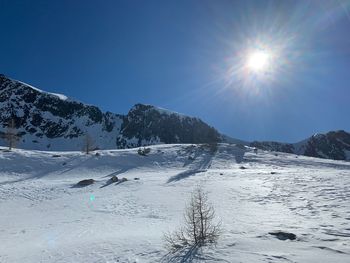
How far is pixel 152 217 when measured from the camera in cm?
1778

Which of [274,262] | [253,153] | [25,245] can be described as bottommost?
[25,245]

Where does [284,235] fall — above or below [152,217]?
above

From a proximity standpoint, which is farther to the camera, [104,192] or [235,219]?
[104,192]

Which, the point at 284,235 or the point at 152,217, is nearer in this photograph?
the point at 284,235

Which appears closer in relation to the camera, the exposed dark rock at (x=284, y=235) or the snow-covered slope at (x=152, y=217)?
the snow-covered slope at (x=152, y=217)

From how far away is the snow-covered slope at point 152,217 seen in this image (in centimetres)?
988

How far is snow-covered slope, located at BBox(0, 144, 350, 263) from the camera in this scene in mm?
9883

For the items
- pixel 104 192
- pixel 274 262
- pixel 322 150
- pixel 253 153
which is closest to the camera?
pixel 274 262

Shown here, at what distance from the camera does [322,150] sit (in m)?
197

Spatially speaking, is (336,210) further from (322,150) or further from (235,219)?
(322,150)

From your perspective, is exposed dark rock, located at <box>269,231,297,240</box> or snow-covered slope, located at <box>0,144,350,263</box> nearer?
snow-covered slope, located at <box>0,144,350,263</box>

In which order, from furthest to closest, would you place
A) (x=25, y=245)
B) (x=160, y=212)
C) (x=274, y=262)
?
(x=160, y=212), (x=25, y=245), (x=274, y=262)

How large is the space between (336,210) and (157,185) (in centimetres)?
1681

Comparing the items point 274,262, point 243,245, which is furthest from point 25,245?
point 274,262
